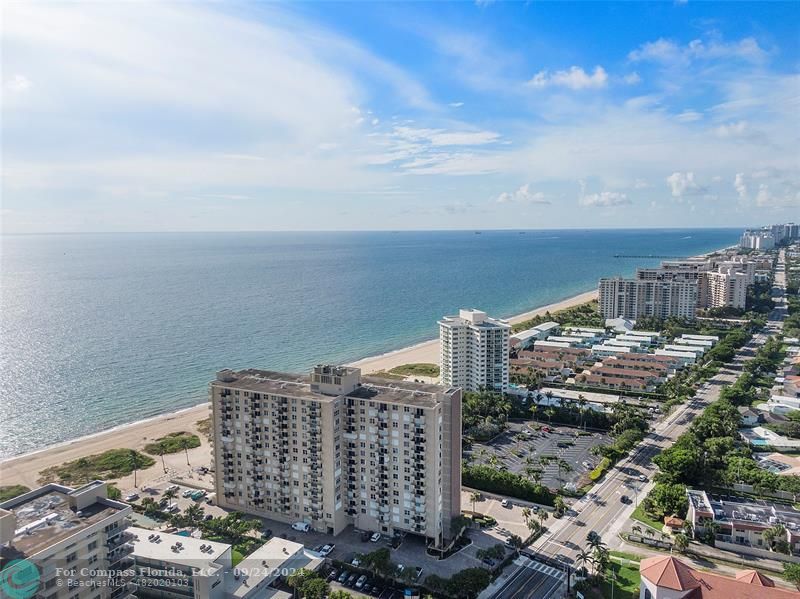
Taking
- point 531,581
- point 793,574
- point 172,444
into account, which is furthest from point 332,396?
point 793,574

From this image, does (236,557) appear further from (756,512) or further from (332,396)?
(756,512)

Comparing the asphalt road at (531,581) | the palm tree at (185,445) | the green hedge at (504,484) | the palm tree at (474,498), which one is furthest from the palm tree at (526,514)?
the palm tree at (185,445)

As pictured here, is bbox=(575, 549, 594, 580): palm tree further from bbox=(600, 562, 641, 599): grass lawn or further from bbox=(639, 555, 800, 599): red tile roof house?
bbox=(639, 555, 800, 599): red tile roof house

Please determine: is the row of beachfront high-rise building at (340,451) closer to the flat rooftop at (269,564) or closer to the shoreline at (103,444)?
the flat rooftop at (269,564)

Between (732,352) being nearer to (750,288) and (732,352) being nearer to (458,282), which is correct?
(750,288)

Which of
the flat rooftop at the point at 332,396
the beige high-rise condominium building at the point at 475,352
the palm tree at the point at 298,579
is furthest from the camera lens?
the beige high-rise condominium building at the point at 475,352

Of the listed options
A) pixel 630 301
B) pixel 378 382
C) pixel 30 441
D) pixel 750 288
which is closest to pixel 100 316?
pixel 30 441
